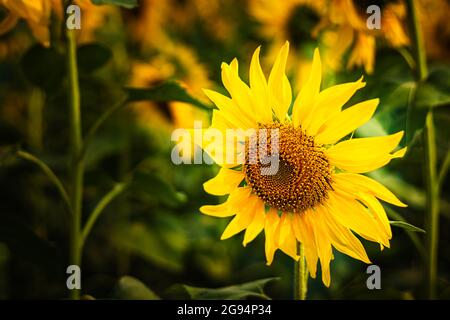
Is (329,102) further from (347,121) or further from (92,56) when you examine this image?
(92,56)

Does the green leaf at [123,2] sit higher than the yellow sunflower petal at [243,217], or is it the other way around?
the green leaf at [123,2]

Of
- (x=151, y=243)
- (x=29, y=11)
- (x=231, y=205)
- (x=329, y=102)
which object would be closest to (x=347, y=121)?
(x=329, y=102)

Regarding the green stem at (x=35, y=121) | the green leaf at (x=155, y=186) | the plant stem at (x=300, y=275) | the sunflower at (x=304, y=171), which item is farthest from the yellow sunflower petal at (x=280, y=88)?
the green stem at (x=35, y=121)

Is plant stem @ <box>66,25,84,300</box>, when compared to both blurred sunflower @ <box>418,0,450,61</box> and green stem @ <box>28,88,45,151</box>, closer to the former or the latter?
green stem @ <box>28,88,45,151</box>

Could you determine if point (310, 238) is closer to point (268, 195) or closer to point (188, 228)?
point (268, 195)

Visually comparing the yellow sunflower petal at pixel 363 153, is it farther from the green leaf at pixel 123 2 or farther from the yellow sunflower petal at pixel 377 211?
the green leaf at pixel 123 2
